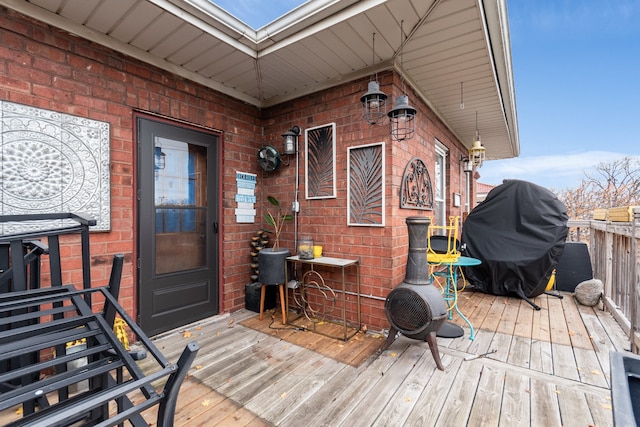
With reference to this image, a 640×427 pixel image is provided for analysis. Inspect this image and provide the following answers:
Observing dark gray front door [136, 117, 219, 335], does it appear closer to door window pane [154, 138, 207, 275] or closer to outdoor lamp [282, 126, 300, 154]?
door window pane [154, 138, 207, 275]

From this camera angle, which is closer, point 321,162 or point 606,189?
point 321,162

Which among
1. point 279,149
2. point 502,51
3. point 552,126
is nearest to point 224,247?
point 279,149

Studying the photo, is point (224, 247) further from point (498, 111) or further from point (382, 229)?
point (498, 111)

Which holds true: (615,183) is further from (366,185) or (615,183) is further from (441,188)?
(366,185)

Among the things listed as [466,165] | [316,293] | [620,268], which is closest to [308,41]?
[316,293]

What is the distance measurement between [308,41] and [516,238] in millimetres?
3623

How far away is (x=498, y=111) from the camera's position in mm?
4066

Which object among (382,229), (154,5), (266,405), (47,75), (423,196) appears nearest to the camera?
(266,405)

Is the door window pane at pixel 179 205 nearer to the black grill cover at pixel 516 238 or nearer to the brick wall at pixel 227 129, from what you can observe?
the brick wall at pixel 227 129

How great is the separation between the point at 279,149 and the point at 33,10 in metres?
2.35

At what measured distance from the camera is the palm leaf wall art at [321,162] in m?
3.21

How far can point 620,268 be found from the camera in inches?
123

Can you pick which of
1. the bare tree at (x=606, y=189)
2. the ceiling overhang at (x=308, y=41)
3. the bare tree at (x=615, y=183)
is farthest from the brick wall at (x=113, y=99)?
the bare tree at (x=615, y=183)

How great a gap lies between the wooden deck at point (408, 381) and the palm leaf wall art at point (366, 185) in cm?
124
